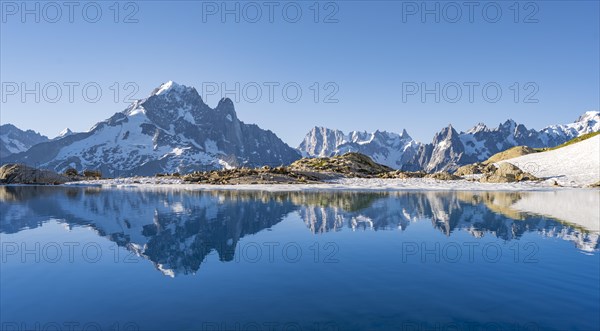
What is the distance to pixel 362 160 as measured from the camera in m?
140

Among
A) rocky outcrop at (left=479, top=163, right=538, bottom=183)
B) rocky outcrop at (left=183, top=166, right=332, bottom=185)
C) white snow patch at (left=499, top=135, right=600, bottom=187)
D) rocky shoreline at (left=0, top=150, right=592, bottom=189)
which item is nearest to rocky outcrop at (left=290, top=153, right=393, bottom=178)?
rocky shoreline at (left=0, top=150, right=592, bottom=189)

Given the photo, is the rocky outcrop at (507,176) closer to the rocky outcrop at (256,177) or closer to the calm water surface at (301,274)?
the rocky outcrop at (256,177)

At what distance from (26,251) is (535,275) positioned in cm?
2443

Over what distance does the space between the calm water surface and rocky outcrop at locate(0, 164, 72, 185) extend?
94.5 metres

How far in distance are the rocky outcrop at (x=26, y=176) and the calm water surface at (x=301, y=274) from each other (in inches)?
3722

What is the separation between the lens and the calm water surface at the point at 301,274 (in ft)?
37.4

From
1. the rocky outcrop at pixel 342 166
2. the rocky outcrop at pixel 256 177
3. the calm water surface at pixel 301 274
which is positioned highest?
the rocky outcrop at pixel 342 166

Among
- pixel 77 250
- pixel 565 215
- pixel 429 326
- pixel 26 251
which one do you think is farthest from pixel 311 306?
pixel 565 215

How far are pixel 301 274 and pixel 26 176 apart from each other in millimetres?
122471

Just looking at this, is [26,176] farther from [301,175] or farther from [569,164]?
[569,164]

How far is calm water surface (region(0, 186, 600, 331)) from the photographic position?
11406 millimetres

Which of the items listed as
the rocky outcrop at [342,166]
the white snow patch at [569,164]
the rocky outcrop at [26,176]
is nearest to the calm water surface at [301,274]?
the white snow patch at [569,164]

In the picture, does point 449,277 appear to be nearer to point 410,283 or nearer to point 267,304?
point 410,283

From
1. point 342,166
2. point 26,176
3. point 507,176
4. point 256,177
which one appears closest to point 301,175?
point 256,177
